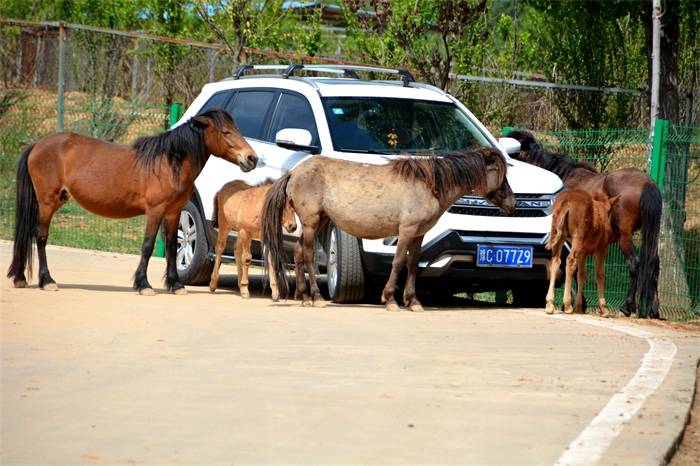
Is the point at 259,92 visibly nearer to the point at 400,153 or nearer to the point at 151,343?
the point at 400,153

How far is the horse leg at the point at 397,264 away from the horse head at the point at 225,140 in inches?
73.7

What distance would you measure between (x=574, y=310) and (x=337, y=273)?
241cm

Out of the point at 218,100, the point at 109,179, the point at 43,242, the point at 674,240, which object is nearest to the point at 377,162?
the point at 109,179

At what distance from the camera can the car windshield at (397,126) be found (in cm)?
1287

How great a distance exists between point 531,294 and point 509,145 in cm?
161

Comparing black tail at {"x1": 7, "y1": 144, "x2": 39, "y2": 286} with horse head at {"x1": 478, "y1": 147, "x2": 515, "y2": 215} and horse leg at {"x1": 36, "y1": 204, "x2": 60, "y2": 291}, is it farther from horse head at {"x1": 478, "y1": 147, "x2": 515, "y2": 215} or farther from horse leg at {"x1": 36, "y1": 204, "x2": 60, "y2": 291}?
horse head at {"x1": 478, "y1": 147, "x2": 515, "y2": 215}

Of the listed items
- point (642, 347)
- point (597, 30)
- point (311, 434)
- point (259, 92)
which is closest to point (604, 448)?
point (311, 434)

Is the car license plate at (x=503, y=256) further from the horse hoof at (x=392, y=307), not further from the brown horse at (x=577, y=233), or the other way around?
the horse hoof at (x=392, y=307)

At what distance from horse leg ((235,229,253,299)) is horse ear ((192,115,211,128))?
112cm

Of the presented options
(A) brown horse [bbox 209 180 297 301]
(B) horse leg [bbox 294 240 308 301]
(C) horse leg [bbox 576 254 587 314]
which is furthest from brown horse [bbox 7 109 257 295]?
(C) horse leg [bbox 576 254 587 314]

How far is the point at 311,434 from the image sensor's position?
629 centimetres

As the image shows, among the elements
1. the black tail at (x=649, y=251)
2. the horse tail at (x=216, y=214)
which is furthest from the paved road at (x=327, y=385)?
the horse tail at (x=216, y=214)

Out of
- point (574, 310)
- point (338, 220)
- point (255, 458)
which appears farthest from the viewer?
point (574, 310)

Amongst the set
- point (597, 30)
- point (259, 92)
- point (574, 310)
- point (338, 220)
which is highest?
point (597, 30)
